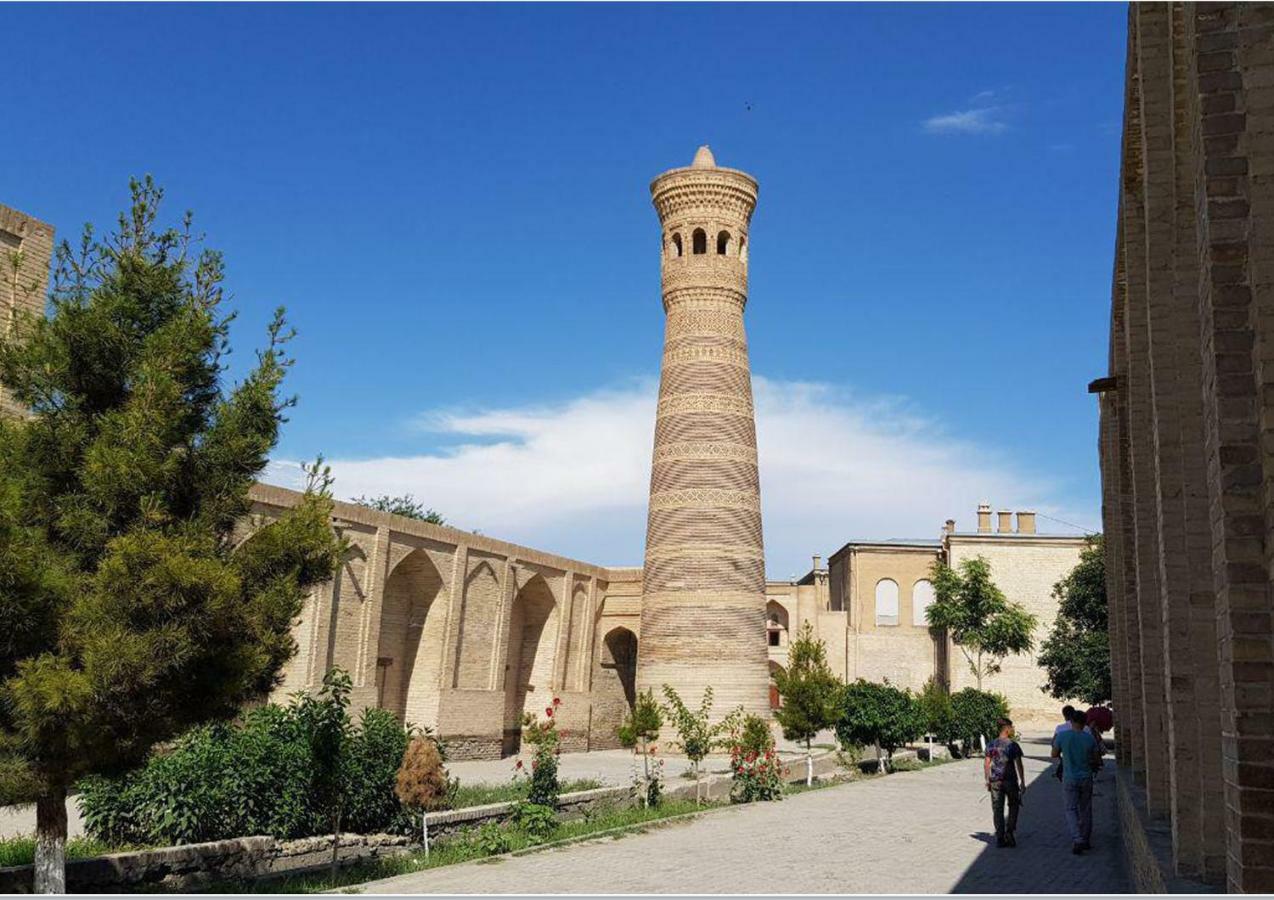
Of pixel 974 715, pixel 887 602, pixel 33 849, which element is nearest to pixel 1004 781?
pixel 33 849

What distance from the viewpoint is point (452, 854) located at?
9.54m

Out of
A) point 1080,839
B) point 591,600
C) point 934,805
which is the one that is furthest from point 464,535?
point 1080,839

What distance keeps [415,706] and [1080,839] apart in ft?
54.0

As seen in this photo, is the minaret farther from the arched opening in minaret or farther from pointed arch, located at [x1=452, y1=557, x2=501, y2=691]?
the arched opening in minaret

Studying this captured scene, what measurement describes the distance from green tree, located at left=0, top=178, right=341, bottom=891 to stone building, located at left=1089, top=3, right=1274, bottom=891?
486 cm

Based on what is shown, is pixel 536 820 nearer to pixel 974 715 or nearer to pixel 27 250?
pixel 27 250

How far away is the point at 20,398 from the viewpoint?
650cm

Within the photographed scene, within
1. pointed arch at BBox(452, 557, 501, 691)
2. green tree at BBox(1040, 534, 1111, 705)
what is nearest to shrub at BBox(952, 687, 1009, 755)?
green tree at BBox(1040, 534, 1111, 705)

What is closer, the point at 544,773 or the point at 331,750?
the point at 331,750

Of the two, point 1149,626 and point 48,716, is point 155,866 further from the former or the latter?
point 1149,626

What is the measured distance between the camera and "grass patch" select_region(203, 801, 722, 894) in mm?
8105

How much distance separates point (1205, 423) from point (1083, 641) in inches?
1098

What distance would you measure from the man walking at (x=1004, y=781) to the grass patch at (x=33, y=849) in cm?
742

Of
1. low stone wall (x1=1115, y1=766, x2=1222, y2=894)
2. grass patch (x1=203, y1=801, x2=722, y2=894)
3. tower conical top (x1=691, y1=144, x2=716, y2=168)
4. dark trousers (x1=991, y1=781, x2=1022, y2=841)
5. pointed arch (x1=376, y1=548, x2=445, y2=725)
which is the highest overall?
tower conical top (x1=691, y1=144, x2=716, y2=168)
